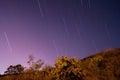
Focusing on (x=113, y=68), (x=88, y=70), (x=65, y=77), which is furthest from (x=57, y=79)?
(x=113, y=68)

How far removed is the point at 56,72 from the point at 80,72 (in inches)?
77.2

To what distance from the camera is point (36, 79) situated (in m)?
19.1

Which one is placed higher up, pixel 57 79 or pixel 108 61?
pixel 108 61

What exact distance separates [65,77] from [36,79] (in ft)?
8.79

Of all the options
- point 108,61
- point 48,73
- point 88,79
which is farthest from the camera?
point 108,61

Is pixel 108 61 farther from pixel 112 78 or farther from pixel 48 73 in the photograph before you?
pixel 48 73

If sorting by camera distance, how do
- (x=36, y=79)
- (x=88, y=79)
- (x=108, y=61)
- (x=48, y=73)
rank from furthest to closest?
(x=108, y=61) < (x=48, y=73) < (x=36, y=79) < (x=88, y=79)

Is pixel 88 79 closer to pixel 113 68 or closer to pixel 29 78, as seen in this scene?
pixel 113 68

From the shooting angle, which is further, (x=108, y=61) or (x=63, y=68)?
(x=108, y=61)

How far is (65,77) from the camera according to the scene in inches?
708

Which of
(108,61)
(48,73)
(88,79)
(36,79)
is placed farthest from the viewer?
(108,61)

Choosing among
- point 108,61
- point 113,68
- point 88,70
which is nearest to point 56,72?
point 88,70

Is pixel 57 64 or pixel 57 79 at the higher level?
pixel 57 64

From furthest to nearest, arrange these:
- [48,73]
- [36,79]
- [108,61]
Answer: [108,61], [48,73], [36,79]
